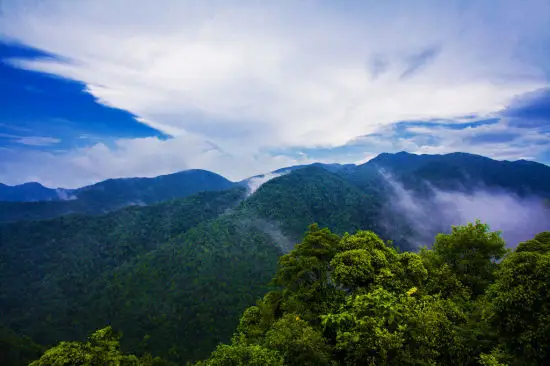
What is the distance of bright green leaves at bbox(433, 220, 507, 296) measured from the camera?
2281cm

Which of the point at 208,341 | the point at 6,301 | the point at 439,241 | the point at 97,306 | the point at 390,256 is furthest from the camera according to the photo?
the point at 6,301

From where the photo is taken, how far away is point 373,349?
1405 centimetres

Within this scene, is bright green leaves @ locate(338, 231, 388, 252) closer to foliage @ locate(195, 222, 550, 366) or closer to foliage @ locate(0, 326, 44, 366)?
foliage @ locate(195, 222, 550, 366)

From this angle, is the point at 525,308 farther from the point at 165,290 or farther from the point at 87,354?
the point at 165,290

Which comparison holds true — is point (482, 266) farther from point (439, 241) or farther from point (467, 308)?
point (467, 308)

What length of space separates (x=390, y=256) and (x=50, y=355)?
18.3 meters

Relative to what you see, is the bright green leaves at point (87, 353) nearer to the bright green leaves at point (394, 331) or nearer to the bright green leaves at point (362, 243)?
the bright green leaves at point (394, 331)

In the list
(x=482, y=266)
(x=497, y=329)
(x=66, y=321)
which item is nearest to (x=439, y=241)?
(x=482, y=266)

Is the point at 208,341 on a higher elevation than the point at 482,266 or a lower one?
lower

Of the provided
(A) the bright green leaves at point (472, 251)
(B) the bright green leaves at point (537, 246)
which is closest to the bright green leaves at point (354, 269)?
(A) the bright green leaves at point (472, 251)

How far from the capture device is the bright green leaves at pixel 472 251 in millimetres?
22814

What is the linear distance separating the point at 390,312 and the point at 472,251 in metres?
12.7

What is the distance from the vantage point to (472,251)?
77.5 feet

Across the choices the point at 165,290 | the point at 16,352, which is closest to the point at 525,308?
the point at 16,352
